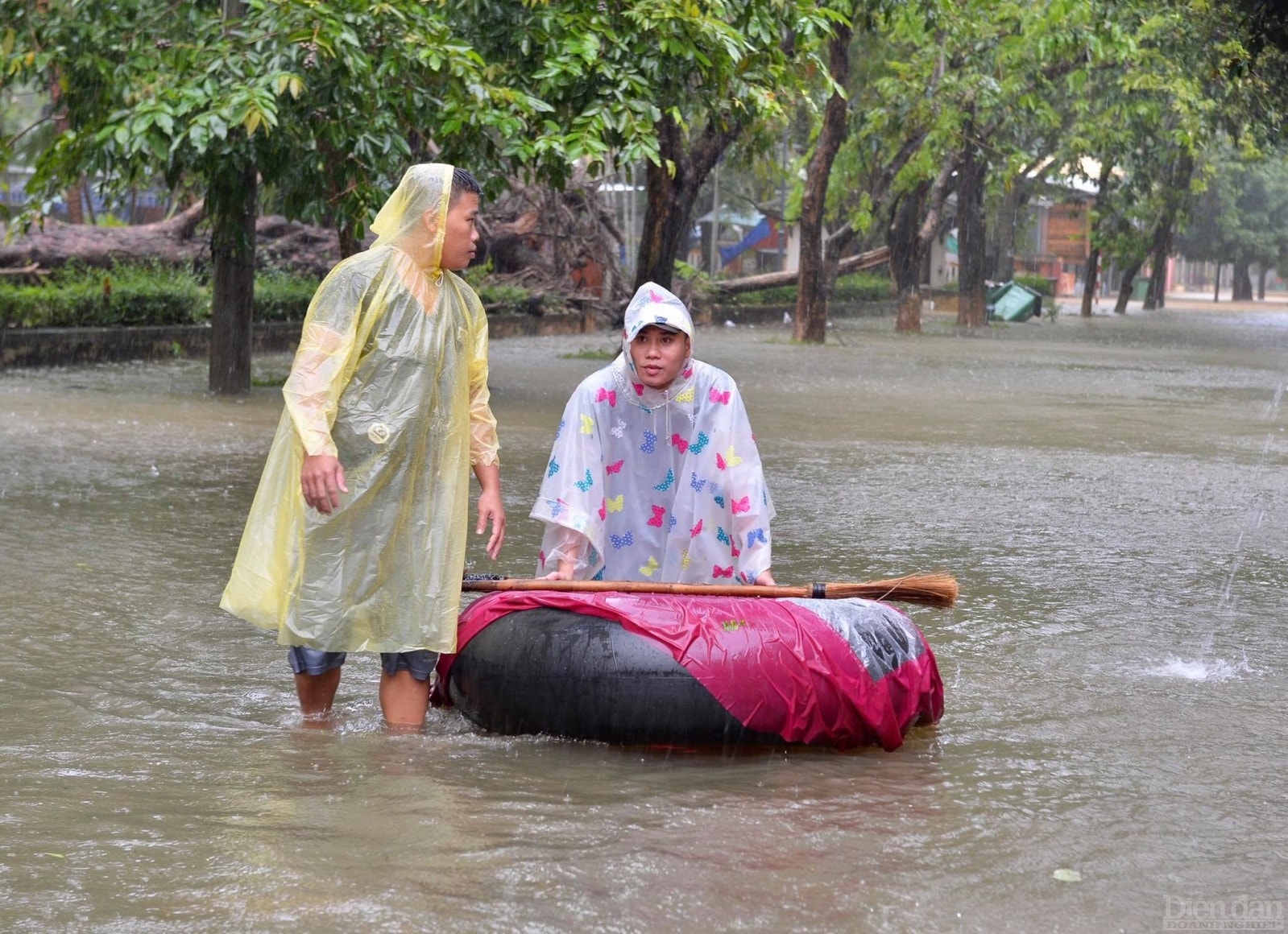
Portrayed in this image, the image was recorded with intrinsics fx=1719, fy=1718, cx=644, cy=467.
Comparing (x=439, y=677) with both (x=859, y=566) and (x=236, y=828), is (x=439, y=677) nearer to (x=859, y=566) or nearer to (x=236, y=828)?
(x=236, y=828)

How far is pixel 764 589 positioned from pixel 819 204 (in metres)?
21.3

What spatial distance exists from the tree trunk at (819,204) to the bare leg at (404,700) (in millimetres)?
18789

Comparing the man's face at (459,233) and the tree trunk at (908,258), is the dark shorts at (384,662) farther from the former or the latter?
the tree trunk at (908,258)

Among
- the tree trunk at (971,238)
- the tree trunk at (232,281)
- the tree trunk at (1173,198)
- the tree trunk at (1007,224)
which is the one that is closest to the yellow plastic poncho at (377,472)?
the tree trunk at (232,281)

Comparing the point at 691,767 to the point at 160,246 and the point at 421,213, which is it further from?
the point at 160,246

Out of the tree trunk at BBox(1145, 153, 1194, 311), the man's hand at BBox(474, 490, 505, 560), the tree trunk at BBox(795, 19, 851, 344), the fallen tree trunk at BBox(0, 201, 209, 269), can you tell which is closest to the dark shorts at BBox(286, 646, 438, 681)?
the man's hand at BBox(474, 490, 505, 560)

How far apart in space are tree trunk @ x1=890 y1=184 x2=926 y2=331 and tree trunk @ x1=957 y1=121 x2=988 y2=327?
865 mm

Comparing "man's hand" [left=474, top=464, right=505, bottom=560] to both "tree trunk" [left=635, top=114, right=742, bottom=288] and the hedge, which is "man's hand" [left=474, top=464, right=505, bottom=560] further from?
"tree trunk" [left=635, top=114, right=742, bottom=288]

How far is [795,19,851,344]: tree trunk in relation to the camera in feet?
80.7

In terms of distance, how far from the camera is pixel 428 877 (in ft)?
12.4

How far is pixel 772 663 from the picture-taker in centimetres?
481

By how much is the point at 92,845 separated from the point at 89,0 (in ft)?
35.7

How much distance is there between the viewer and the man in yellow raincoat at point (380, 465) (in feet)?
15.5

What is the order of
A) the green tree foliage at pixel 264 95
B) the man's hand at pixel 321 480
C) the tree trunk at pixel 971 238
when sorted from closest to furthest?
the man's hand at pixel 321 480 < the green tree foliage at pixel 264 95 < the tree trunk at pixel 971 238
